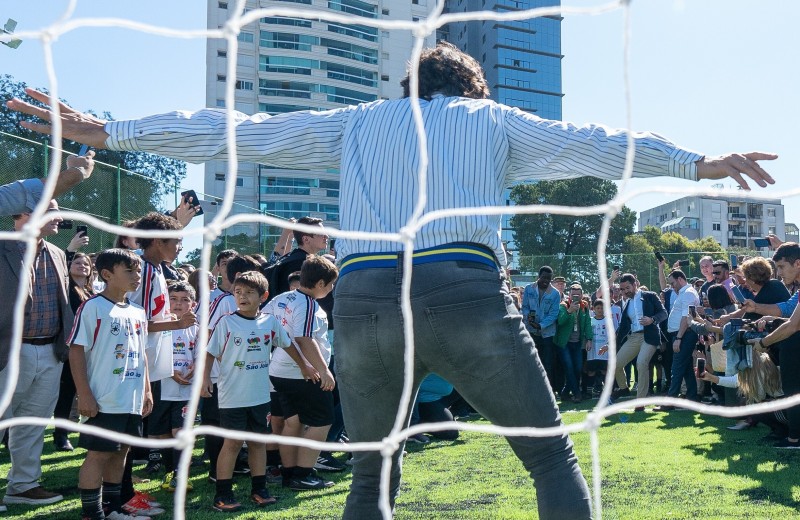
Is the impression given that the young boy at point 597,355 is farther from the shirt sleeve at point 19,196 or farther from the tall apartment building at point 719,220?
the tall apartment building at point 719,220

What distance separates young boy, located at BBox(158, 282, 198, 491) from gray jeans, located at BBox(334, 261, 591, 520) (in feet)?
7.88

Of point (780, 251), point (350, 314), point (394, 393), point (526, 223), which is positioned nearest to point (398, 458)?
point (394, 393)

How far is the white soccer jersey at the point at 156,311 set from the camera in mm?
3729

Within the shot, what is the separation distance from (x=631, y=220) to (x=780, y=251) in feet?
127

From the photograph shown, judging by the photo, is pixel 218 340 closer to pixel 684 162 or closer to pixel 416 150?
pixel 416 150

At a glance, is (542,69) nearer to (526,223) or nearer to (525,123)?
(526,223)

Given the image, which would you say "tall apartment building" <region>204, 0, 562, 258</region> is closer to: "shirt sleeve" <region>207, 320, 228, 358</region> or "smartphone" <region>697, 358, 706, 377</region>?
"smartphone" <region>697, 358, 706, 377</region>

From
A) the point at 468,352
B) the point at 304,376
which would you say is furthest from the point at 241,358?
Result: the point at 468,352

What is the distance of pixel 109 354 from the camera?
3152mm

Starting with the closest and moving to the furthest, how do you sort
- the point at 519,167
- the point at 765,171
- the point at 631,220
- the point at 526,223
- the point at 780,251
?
the point at 765,171
the point at 519,167
the point at 780,251
the point at 526,223
the point at 631,220

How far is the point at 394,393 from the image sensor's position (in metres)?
1.86

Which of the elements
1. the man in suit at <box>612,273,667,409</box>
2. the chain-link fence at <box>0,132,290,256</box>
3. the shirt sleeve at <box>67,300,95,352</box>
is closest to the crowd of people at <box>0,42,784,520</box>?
the shirt sleeve at <box>67,300,95,352</box>

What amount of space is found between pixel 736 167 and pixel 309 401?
2.90 meters

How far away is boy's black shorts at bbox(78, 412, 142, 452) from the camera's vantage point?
119 inches
